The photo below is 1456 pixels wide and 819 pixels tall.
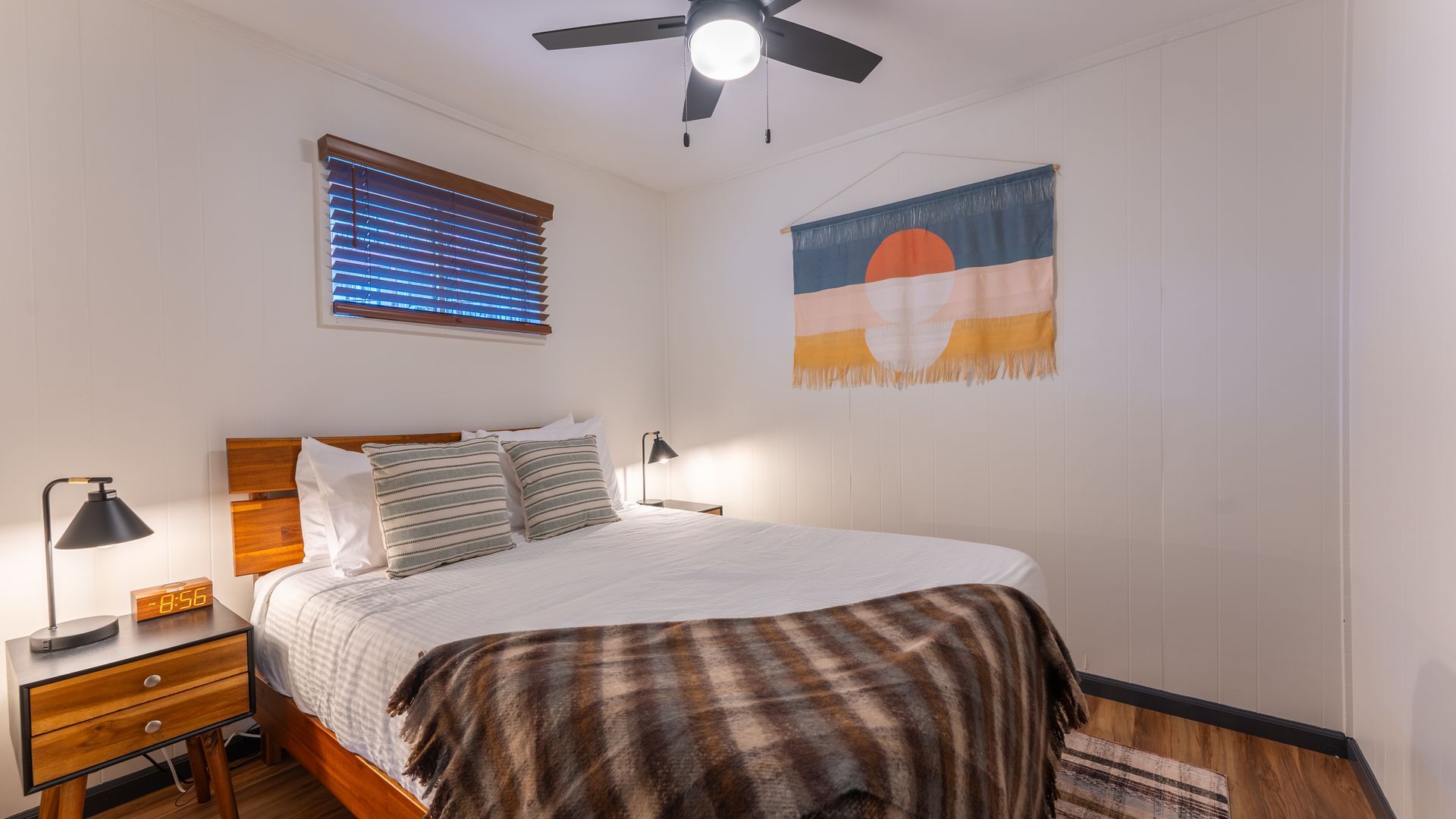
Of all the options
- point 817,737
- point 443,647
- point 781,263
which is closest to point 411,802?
point 443,647

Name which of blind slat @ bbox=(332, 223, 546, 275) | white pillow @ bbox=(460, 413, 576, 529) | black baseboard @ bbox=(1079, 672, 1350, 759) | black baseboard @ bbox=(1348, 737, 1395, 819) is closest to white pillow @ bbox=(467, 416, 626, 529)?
white pillow @ bbox=(460, 413, 576, 529)

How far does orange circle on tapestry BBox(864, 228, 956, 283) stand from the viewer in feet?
9.79

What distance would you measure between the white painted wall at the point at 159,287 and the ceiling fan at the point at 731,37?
126cm

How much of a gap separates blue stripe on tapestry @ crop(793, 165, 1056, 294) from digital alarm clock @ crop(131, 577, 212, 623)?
111 inches

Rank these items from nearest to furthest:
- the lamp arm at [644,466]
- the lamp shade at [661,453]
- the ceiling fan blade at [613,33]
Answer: the ceiling fan blade at [613,33]
the lamp shade at [661,453]
the lamp arm at [644,466]

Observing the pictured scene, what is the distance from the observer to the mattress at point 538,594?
1528mm

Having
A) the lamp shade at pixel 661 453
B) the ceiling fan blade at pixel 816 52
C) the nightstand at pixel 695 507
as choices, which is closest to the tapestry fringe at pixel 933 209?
the ceiling fan blade at pixel 816 52

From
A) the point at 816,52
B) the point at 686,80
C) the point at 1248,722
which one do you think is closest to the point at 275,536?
the point at 686,80

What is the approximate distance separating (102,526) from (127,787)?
0.98m

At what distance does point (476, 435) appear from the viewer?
284 centimetres

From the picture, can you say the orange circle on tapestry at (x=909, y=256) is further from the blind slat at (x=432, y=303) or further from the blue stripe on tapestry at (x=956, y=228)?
the blind slat at (x=432, y=303)

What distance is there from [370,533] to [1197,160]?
3299 mm

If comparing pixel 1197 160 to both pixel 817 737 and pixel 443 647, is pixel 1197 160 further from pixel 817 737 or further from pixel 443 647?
pixel 443 647

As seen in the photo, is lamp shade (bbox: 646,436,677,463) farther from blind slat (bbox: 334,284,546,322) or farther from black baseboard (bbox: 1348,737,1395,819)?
black baseboard (bbox: 1348,737,1395,819)
